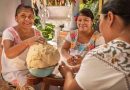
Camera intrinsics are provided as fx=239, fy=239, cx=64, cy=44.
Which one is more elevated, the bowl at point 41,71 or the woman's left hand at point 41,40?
the woman's left hand at point 41,40

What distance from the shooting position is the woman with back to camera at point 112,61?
94 centimetres

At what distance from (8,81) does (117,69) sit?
1153 mm

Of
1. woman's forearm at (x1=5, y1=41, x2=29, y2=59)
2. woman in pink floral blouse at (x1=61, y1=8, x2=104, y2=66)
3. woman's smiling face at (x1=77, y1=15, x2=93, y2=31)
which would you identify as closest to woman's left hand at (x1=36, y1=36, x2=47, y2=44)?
woman's forearm at (x1=5, y1=41, x2=29, y2=59)

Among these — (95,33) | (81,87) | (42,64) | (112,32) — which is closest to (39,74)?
(42,64)

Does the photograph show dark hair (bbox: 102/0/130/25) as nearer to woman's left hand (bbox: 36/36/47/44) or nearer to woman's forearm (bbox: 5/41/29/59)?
woman's left hand (bbox: 36/36/47/44)

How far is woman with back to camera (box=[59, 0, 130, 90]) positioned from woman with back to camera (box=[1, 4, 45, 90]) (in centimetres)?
80

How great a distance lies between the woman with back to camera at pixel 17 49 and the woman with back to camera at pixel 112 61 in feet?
2.62

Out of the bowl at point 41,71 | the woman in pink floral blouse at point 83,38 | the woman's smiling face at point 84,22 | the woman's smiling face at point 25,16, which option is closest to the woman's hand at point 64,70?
the bowl at point 41,71

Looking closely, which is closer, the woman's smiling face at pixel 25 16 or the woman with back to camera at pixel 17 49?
the woman with back to camera at pixel 17 49

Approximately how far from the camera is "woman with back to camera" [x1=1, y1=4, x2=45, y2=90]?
5.72 ft

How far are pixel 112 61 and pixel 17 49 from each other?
92cm

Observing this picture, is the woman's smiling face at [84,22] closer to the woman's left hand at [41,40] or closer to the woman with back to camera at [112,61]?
the woman's left hand at [41,40]

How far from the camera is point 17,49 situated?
1.70m

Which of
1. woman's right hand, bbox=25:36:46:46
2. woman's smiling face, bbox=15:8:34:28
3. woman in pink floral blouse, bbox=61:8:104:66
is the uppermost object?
woman's smiling face, bbox=15:8:34:28
